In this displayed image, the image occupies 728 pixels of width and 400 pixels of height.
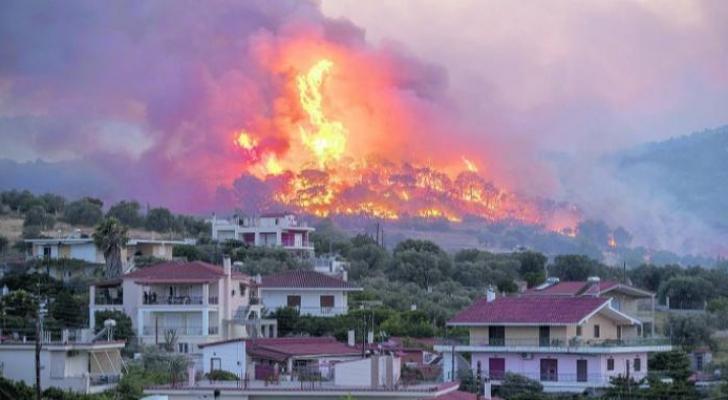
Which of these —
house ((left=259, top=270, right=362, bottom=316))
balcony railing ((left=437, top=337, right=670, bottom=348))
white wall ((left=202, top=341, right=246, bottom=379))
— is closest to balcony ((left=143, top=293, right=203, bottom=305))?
house ((left=259, top=270, right=362, bottom=316))

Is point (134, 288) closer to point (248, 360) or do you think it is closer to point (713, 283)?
point (248, 360)

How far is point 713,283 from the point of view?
A: 3932 inches

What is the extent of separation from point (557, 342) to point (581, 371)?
143 centimetres

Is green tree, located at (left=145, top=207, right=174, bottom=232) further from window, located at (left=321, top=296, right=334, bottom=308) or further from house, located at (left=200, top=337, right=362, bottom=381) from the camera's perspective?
house, located at (left=200, top=337, right=362, bottom=381)

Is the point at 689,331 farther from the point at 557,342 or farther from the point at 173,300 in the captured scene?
the point at 173,300

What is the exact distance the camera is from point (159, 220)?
118 m

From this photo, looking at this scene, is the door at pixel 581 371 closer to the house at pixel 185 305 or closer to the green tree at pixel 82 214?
the house at pixel 185 305

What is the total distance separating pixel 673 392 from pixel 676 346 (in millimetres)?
14505

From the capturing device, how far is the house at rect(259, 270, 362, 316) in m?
74.1

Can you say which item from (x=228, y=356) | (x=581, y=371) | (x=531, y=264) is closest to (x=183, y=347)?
(x=228, y=356)

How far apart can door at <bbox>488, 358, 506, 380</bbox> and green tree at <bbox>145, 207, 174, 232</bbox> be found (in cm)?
5997

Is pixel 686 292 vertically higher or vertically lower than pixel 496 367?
higher

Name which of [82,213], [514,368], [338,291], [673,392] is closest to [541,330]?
[514,368]

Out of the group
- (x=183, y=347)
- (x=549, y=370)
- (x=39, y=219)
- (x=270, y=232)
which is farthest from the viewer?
(x=39, y=219)
